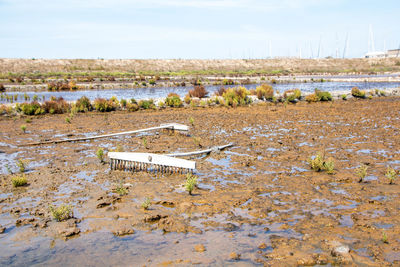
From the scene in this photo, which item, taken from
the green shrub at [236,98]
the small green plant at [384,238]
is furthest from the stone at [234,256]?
the green shrub at [236,98]

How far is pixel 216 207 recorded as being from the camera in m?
6.58

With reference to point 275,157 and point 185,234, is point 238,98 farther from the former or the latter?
point 185,234

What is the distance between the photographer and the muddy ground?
197 inches

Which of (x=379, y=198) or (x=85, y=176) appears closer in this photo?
(x=379, y=198)

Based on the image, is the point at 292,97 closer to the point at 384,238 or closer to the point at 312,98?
the point at 312,98

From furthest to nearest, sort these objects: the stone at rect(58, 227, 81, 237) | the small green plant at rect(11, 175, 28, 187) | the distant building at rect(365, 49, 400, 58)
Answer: the distant building at rect(365, 49, 400, 58) < the small green plant at rect(11, 175, 28, 187) < the stone at rect(58, 227, 81, 237)

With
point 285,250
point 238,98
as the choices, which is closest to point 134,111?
point 238,98

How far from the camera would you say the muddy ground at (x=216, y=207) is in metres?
4.99

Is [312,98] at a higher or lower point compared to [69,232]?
higher

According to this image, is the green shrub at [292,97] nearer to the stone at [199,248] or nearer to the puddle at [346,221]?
the puddle at [346,221]

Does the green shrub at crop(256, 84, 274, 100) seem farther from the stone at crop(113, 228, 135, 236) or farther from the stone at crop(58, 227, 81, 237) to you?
the stone at crop(58, 227, 81, 237)

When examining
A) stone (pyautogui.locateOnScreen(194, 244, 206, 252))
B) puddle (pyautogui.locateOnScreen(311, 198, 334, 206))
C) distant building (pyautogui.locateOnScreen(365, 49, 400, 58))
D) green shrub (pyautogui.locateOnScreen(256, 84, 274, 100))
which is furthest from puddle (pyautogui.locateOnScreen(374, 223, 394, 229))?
distant building (pyautogui.locateOnScreen(365, 49, 400, 58))

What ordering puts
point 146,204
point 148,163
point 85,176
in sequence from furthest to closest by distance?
1. point 148,163
2. point 85,176
3. point 146,204

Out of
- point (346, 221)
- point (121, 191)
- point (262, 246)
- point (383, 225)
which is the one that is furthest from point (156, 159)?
point (383, 225)
